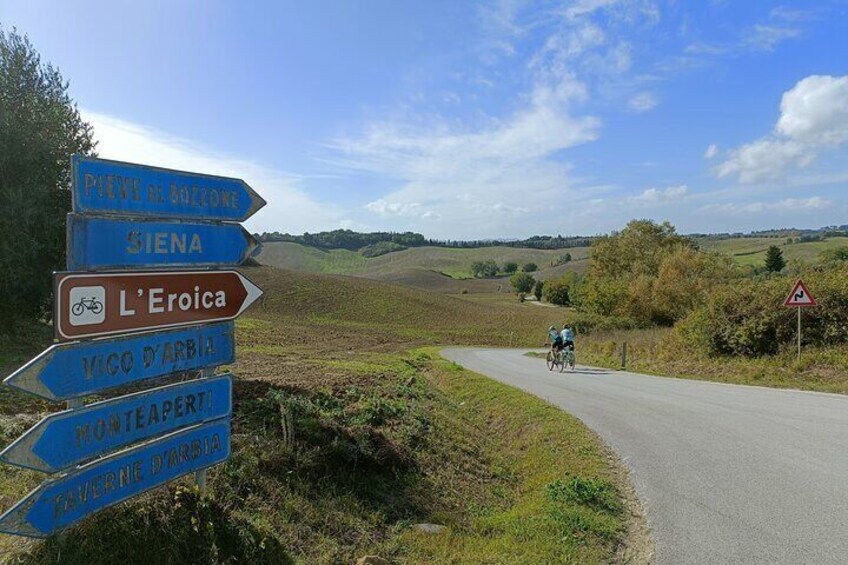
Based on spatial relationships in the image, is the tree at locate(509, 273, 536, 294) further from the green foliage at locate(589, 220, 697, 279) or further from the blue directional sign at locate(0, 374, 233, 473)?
the blue directional sign at locate(0, 374, 233, 473)

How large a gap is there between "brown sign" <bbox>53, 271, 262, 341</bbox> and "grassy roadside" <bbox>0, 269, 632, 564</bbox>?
4.48 ft

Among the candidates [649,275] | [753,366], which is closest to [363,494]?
[753,366]

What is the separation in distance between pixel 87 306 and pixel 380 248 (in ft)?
602

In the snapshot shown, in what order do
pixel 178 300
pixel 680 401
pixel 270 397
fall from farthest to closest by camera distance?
pixel 680 401, pixel 270 397, pixel 178 300

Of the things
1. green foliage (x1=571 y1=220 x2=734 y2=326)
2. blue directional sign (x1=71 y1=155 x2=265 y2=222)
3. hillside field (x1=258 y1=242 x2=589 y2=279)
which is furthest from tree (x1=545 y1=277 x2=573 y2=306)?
blue directional sign (x1=71 y1=155 x2=265 y2=222)

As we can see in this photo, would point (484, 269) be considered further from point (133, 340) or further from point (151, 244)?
point (133, 340)

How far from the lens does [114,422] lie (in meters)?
3.70

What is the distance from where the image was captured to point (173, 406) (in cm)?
417

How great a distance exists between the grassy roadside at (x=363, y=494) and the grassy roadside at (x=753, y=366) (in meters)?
7.85

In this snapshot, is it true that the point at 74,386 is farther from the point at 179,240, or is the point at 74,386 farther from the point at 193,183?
the point at 193,183

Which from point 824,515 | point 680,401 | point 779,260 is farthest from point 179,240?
point 779,260

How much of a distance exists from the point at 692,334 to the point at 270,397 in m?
17.5

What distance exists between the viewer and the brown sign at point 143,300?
3.42 meters

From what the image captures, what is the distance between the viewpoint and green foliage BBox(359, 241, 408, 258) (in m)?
181
